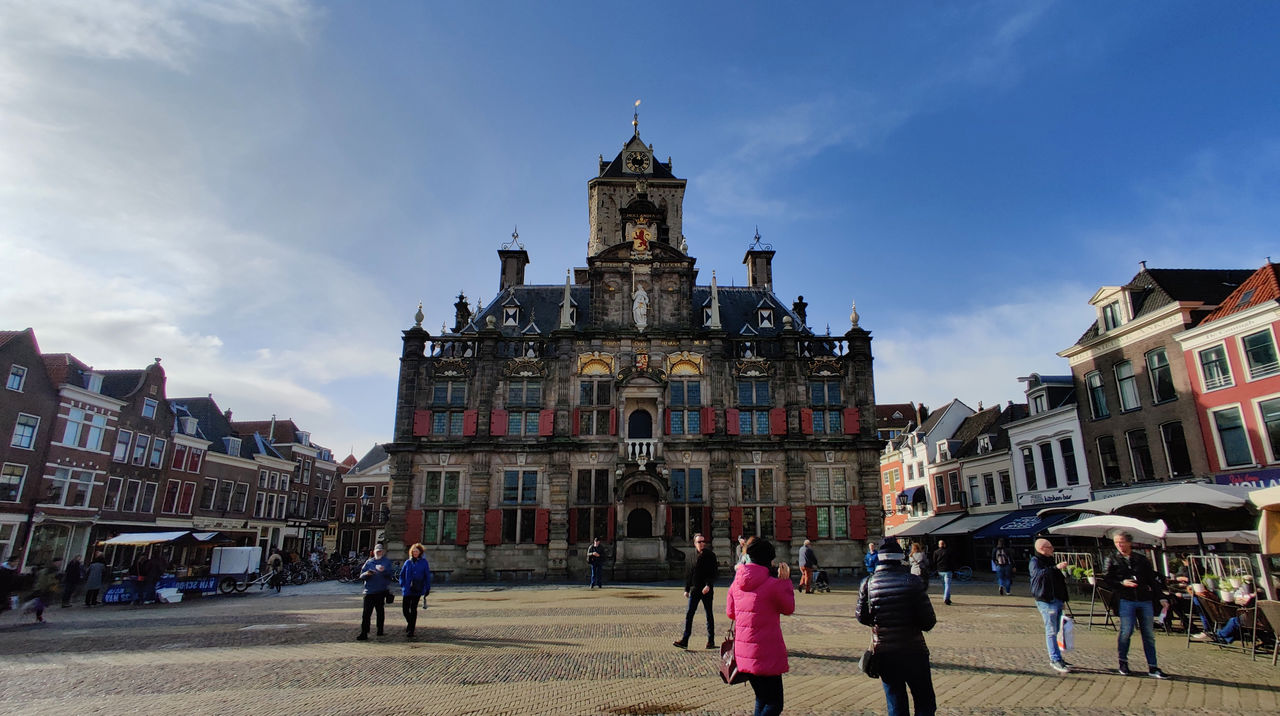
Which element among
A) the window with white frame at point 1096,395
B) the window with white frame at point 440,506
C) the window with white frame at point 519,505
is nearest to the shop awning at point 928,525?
the window with white frame at point 1096,395

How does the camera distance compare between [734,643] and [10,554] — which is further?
[10,554]

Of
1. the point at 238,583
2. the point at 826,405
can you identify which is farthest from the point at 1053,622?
the point at 238,583

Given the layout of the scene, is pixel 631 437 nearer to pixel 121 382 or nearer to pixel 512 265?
pixel 512 265

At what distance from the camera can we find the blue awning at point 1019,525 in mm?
28197

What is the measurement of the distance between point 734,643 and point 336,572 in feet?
111

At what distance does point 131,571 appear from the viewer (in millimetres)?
25859

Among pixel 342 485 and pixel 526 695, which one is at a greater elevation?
pixel 342 485

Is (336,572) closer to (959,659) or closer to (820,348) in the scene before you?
(820,348)

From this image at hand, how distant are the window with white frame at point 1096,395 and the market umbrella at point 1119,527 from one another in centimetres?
1451

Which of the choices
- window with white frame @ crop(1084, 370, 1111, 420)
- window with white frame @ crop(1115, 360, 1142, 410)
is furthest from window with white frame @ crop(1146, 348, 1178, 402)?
window with white frame @ crop(1084, 370, 1111, 420)

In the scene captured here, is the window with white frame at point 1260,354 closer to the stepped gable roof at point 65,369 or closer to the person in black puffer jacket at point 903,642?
the person in black puffer jacket at point 903,642

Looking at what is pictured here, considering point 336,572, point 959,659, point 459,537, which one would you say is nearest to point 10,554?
point 336,572

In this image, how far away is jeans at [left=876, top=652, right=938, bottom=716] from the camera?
18.1 feet

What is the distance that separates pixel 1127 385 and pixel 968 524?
1278 cm
